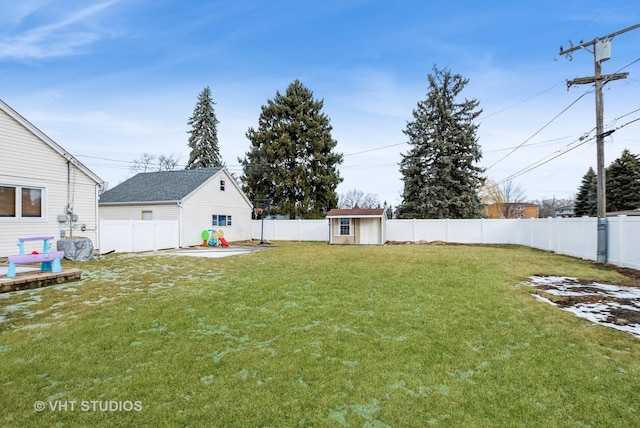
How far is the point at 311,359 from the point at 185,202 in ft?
55.5

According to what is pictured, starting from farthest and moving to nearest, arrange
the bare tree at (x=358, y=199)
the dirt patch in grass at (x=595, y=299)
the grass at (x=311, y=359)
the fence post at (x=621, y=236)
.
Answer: the bare tree at (x=358, y=199)
the fence post at (x=621, y=236)
the dirt patch in grass at (x=595, y=299)
the grass at (x=311, y=359)

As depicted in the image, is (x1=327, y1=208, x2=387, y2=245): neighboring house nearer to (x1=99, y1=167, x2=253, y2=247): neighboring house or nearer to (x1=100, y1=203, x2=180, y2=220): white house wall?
(x1=99, y1=167, x2=253, y2=247): neighboring house

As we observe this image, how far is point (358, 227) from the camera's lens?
22203mm

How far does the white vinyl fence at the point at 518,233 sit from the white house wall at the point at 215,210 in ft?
5.81

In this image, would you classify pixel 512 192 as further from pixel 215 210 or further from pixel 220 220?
pixel 215 210

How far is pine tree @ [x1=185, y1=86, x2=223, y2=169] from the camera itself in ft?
118

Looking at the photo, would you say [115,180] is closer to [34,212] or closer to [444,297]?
[34,212]

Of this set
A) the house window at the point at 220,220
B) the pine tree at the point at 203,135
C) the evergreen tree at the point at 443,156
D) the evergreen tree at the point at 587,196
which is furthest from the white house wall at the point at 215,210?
the evergreen tree at the point at 587,196

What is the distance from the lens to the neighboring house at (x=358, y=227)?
21.8m

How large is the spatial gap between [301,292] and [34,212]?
36.0 ft

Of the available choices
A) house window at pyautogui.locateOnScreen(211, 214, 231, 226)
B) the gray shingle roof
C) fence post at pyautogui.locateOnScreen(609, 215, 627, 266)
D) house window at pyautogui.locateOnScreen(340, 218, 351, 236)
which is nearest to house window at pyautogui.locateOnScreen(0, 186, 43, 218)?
the gray shingle roof

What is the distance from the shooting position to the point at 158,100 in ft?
58.7

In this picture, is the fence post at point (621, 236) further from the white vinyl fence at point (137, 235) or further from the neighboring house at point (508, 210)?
the neighboring house at point (508, 210)

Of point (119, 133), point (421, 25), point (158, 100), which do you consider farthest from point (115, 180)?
point (421, 25)
